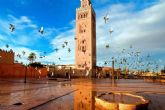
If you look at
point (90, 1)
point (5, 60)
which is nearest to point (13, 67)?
point (5, 60)

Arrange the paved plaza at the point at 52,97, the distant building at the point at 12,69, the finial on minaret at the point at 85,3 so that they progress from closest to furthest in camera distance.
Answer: the paved plaza at the point at 52,97 → the distant building at the point at 12,69 → the finial on minaret at the point at 85,3

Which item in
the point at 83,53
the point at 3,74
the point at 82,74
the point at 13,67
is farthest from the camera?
the point at 83,53

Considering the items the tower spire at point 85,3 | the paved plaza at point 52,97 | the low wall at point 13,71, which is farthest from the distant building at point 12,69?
the tower spire at point 85,3

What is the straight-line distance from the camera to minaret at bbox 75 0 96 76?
4043 inches

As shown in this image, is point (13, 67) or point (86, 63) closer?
point (13, 67)

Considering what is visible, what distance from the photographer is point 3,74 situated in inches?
1754

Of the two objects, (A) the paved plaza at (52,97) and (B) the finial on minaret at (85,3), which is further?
(B) the finial on minaret at (85,3)

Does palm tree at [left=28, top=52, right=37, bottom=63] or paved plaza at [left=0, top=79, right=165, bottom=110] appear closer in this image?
paved plaza at [left=0, top=79, right=165, bottom=110]

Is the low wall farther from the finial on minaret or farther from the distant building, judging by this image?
the finial on minaret

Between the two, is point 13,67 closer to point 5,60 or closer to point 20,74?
point 20,74

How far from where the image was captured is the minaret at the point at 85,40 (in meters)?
103

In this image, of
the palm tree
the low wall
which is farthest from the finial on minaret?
the low wall

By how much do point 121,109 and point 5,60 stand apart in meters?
56.2

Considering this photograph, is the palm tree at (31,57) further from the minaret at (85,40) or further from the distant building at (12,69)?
the distant building at (12,69)
